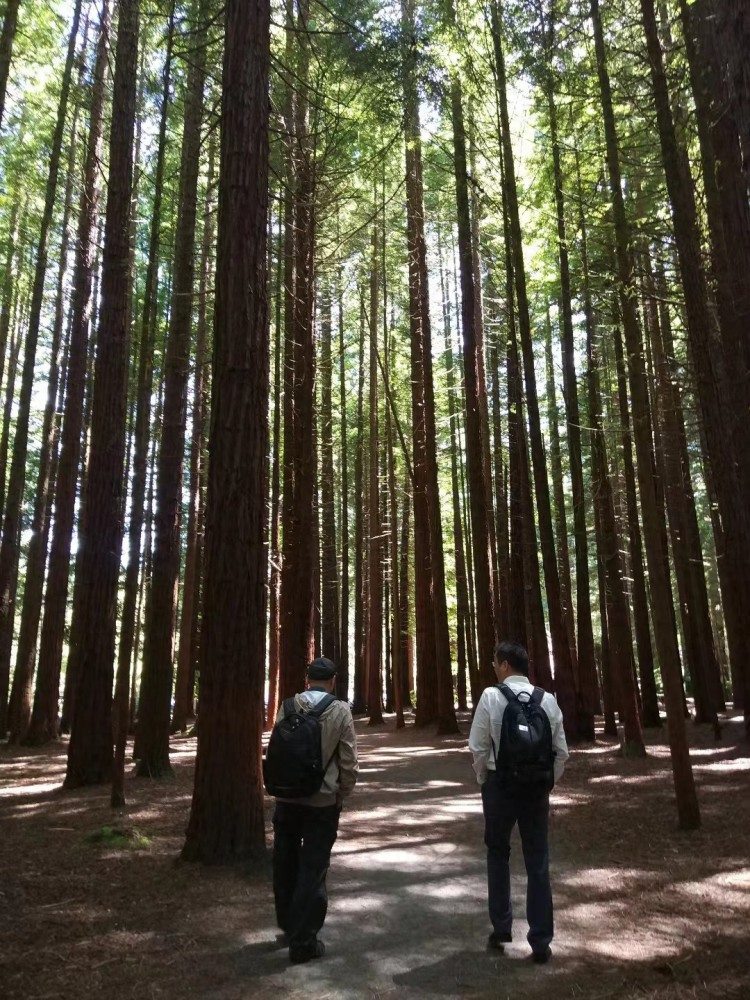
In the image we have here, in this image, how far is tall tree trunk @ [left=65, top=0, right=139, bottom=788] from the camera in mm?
9391

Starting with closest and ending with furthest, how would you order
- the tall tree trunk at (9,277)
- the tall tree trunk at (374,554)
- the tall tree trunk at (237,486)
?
the tall tree trunk at (237,486) → the tall tree trunk at (9,277) → the tall tree trunk at (374,554)

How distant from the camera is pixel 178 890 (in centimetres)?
509

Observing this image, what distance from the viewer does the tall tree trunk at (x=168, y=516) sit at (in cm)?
981

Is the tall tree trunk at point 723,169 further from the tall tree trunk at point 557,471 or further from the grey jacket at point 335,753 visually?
the tall tree trunk at point 557,471

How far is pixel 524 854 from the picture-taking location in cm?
396

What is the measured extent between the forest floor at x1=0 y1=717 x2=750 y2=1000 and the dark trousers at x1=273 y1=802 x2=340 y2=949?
0.59 ft

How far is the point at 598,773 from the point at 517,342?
27.4ft

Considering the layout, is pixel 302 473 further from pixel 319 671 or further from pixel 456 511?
pixel 456 511

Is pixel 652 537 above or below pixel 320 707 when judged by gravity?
above

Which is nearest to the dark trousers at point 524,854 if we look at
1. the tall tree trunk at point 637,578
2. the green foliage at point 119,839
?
the green foliage at point 119,839

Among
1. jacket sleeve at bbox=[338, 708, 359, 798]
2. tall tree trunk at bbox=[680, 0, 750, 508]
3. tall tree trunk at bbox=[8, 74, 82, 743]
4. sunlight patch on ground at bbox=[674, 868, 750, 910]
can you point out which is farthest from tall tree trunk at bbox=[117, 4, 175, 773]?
tall tree trunk at bbox=[8, 74, 82, 743]

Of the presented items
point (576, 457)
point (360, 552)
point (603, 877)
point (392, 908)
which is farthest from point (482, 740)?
point (360, 552)

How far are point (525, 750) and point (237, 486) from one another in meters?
3.22

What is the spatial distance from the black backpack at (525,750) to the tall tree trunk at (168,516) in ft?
22.5
